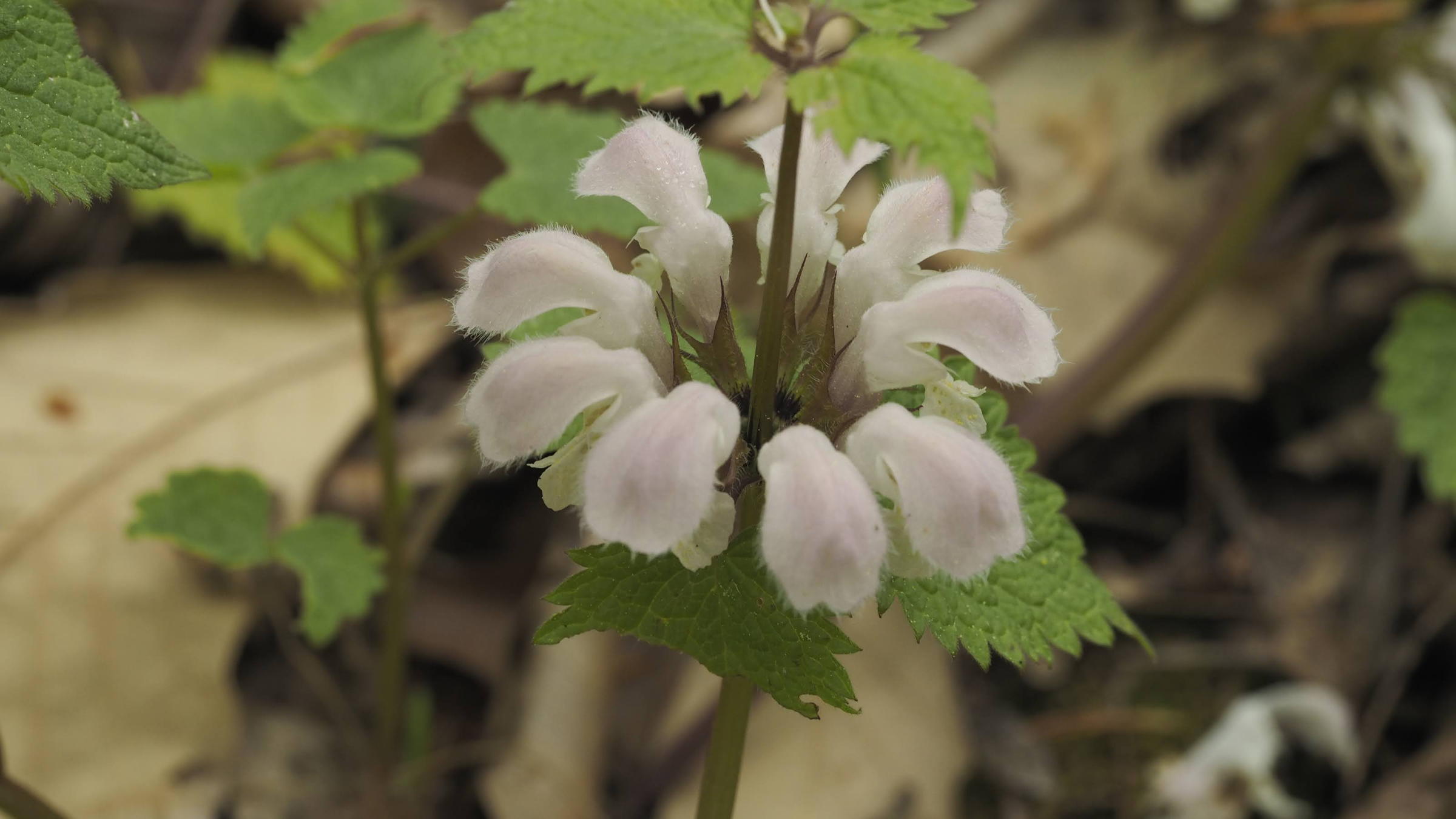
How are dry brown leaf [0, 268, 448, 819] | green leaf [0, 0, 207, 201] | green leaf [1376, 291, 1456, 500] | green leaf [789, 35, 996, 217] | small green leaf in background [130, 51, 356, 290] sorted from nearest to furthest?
green leaf [789, 35, 996, 217] → green leaf [0, 0, 207, 201] → small green leaf in background [130, 51, 356, 290] → dry brown leaf [0, 268, 448, 819] → green leaf [1376, 291, 1456, 500]

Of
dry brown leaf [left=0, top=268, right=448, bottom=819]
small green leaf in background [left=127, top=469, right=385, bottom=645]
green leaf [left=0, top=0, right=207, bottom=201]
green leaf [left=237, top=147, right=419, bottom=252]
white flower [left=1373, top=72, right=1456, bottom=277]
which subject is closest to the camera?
green leaf [left=0, top=0, right=207, bottom=201]

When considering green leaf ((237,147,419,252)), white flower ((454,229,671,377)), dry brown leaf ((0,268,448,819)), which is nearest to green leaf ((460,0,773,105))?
white flower ((454,229,671,377))

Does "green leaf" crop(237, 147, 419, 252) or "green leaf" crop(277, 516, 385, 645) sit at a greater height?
"green leaf" crop(237, 147, 419, 252)

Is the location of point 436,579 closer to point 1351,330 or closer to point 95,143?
point 95,143

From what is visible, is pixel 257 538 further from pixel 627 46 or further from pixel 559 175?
pixel 627 46

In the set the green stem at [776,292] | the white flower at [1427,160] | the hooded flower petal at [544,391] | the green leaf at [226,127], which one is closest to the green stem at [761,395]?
the green stem at [776,292]

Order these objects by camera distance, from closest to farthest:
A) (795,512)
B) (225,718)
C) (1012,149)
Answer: (795,512), (225,718), (1012,149)

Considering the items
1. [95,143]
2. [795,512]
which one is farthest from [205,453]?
[795,512]

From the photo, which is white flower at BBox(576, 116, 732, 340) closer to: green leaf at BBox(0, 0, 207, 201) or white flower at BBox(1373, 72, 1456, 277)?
green leaf at BBox(0, 0, 207, 201)
